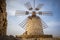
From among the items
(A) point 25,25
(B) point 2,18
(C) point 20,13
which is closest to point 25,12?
(C) point 20,13

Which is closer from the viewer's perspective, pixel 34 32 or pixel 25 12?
pixel 34 32

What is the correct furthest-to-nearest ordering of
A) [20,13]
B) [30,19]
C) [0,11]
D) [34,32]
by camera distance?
1. [20,13]
2. [30,19]
3. [34,32]
4. [0,11]

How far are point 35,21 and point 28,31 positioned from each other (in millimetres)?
802

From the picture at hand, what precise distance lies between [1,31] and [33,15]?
150 inches

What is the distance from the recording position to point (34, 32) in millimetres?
10188

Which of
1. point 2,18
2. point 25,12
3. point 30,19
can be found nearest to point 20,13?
point 25,12

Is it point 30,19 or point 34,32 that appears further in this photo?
point 30,19

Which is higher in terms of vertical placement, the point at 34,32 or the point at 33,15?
the point at 33,15

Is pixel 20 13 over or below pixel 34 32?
over

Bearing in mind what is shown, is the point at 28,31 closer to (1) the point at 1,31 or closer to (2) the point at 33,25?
(2) the point at 33,25

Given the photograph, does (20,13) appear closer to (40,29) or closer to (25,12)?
(25,12)

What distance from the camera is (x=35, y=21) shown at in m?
10.5

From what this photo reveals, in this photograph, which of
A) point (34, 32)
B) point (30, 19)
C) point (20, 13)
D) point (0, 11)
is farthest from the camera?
point (20, 13)

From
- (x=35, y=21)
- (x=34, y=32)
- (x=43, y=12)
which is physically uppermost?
(x=43, y=12)
